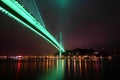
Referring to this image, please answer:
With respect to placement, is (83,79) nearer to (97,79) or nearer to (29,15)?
(97,79)

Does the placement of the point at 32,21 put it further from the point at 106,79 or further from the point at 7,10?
the point at 106,79

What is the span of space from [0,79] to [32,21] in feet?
27.9

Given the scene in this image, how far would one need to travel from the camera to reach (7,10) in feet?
37.9

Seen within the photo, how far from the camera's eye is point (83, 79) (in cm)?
2020

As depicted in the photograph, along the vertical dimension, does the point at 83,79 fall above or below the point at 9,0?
below

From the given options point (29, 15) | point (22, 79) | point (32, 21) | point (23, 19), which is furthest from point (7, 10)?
point (22, 79)

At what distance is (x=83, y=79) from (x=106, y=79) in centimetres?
293

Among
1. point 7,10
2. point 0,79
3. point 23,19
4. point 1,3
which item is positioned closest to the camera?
point 1,3

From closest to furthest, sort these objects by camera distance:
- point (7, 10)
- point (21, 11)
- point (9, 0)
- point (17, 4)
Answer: point (9, 0) < point (7, 10) < point (17, 4) < point (21, 11)

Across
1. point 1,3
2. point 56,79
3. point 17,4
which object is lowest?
point 56,79

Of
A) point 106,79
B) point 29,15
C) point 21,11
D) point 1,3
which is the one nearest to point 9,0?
point 1,3

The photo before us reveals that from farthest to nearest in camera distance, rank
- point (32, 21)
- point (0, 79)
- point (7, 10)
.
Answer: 1. point (0, 79)
2. point (32, 21)
3. point (7, 10)

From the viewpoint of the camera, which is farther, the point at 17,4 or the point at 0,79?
the point at 0,79

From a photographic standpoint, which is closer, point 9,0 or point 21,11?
point 9,0
